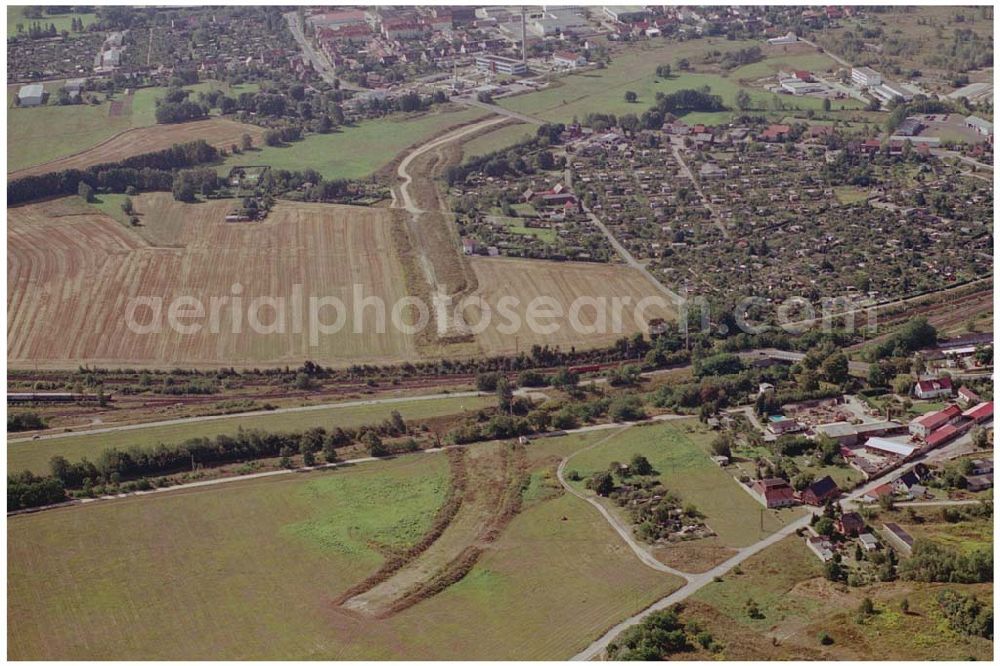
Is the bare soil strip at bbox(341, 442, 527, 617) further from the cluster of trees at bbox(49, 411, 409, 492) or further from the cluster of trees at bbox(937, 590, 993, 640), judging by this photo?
the cluster of trees at bbox(937, 590, 993, 640)

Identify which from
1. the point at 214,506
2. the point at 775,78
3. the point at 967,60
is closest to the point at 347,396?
the point at 214,506

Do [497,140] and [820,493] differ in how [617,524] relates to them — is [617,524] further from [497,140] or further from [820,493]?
[497,140]

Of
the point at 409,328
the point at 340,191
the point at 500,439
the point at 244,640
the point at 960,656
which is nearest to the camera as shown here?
the point at 960,656

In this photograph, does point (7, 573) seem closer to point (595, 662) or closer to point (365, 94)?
point (595, 662)

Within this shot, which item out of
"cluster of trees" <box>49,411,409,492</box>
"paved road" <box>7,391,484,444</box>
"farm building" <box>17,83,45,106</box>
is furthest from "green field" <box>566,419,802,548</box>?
"farm building" <box>17,83,45,106</box>

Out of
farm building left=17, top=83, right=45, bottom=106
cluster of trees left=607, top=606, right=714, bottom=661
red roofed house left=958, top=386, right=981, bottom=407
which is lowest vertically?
red roofed house left=958, top=386, right=981, bottom=407

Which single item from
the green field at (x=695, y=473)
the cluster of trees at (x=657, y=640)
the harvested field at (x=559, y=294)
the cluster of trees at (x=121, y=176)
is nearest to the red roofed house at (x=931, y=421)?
the green field at (x=695, y=473)
